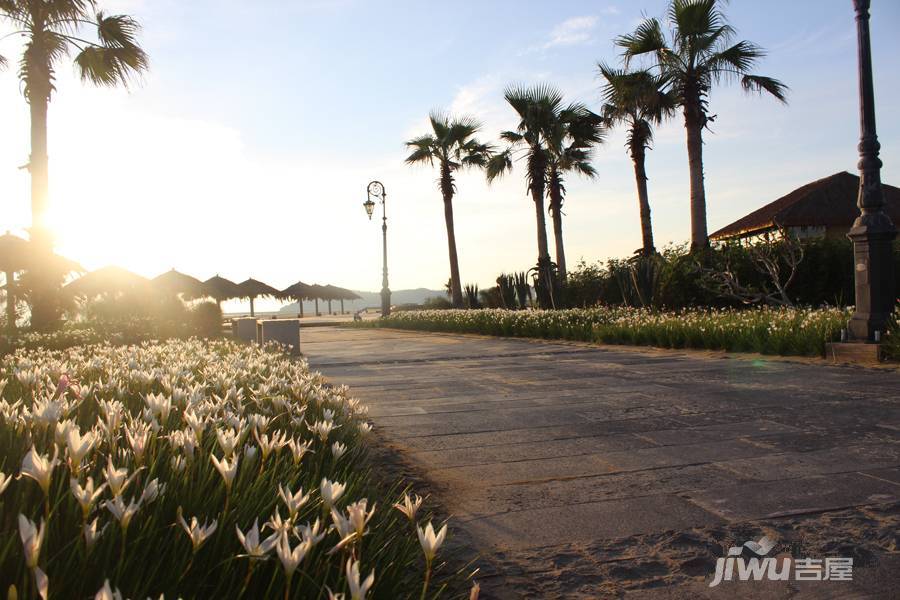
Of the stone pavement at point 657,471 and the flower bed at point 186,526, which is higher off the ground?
the flower bed at point 186,526

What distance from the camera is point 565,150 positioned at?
3170cm

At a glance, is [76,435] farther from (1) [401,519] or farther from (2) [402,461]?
(2) [402,461]

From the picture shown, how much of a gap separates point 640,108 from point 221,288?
27.2m

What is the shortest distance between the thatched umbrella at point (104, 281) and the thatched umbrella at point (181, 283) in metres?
3.82

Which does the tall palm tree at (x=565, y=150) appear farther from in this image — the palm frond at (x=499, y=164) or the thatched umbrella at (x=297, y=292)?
the thatched umbrella at (x=297, y=292)

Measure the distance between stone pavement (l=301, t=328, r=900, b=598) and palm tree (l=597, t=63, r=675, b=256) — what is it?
15830 mm

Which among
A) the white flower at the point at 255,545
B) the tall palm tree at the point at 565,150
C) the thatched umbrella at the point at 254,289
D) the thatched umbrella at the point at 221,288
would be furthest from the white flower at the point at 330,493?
the thatched umbrella at the point at 254,289

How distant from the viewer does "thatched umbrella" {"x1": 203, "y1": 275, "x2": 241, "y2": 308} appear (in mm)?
38094

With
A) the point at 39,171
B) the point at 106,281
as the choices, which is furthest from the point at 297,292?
the point at 39,171

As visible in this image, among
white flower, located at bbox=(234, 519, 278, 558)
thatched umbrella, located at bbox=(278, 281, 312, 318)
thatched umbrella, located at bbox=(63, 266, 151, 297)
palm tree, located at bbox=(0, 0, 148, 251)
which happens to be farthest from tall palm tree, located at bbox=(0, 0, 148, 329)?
thatched umbrella, located at bbox=(278, 281, 312, 318)

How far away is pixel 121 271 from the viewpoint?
2781 centimetres

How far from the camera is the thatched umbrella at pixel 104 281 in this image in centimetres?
2723

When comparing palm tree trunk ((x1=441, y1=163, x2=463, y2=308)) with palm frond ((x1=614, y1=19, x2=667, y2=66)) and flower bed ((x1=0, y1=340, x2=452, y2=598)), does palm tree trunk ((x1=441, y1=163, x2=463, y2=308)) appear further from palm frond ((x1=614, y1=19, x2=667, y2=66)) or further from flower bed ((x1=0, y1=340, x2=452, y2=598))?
flower bed ((x1=0, y1=340, x2=452, y2=598))

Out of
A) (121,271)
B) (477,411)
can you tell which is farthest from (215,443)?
(121,271)
